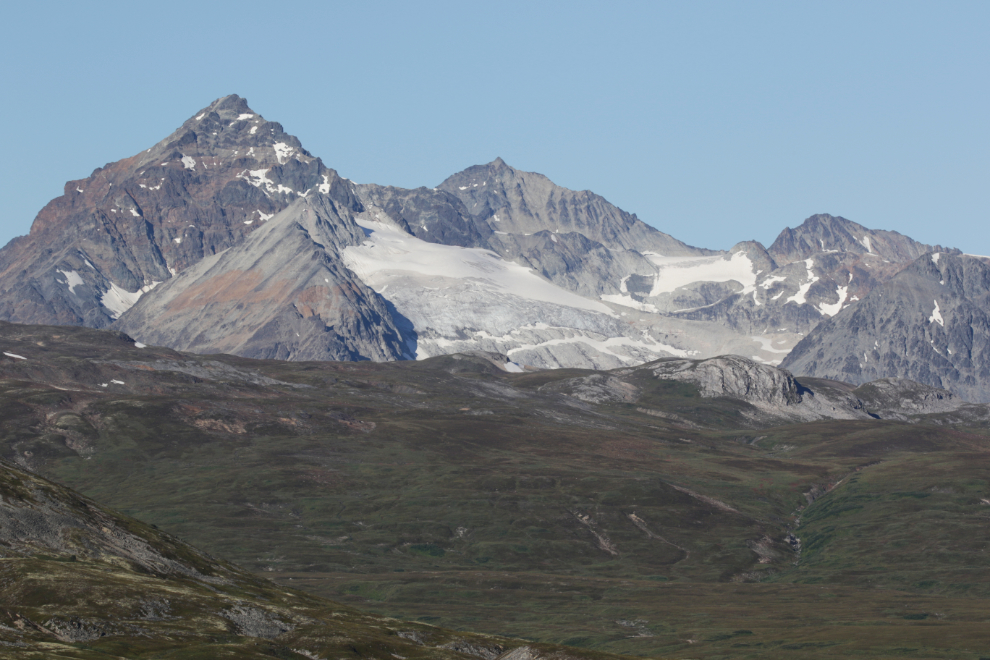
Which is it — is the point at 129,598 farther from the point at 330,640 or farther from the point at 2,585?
the point at 330,640

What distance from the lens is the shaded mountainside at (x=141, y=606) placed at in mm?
99938

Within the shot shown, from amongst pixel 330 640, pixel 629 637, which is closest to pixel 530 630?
pixel 629 637

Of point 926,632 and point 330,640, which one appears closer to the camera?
point 330,640

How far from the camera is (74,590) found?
352ft

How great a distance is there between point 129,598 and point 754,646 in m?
108

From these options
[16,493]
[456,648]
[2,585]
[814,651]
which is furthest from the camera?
[814,651]

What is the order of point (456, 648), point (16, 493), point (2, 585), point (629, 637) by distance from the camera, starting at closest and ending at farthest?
1. point (2, 585)
2. point (456, 648)
3. point (16, 493)
4. point (629, 637)

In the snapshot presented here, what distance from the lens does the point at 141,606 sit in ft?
358

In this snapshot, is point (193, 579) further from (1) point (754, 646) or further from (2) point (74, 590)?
(1) point (754, 646)

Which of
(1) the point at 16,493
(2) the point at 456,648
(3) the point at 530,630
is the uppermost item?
(1) the point at 16,493

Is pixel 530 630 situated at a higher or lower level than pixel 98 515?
lower

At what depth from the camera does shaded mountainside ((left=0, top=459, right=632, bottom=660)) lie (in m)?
99.9

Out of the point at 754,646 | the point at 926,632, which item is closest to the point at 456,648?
the point at 754,646

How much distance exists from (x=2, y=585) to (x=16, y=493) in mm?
28721
